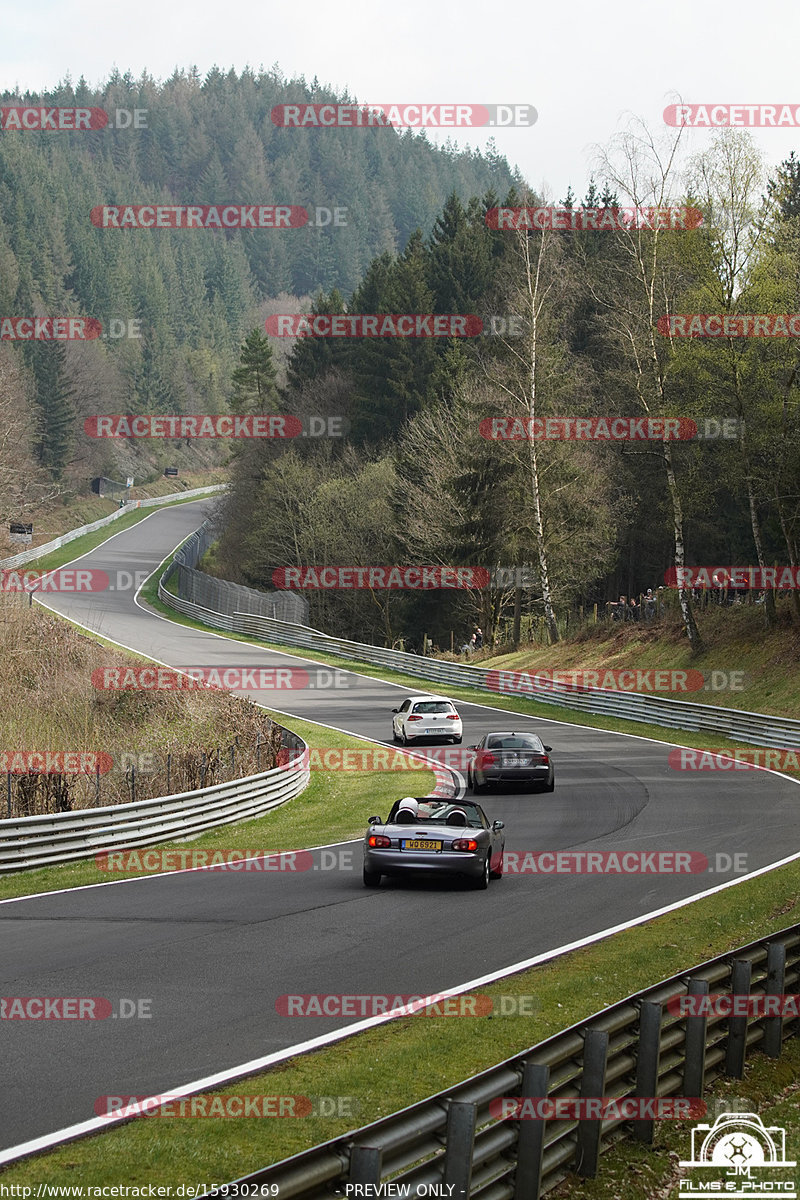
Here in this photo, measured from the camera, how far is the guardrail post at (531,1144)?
20.7 feet

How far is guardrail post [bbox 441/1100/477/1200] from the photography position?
5.67 metres

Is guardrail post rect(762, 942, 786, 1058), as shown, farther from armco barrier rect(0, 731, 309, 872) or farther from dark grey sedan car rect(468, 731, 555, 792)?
dark grey sedan car rect(468, 731, 555, 792)

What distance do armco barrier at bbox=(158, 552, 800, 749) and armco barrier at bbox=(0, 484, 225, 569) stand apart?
12.3m

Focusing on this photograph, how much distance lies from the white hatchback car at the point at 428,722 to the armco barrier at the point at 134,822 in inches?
382

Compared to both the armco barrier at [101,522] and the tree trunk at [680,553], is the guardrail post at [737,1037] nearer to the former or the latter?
the tree trunk at [680,553]

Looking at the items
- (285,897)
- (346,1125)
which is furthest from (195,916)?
(346,1125)

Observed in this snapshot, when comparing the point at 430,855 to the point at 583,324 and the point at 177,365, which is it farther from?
the point at 177,365

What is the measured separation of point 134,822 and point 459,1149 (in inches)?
594

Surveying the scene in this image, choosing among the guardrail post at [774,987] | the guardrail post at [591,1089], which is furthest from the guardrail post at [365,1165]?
the guardrail post at [774,987]

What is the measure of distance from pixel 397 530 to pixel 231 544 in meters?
23.9

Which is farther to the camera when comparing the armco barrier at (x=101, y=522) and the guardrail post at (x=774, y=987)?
the armco barrier at (x=101, y=522)

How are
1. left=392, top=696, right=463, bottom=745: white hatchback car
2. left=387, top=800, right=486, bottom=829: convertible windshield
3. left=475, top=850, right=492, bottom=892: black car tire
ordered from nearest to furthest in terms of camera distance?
left=475, top=850, right=492, bottom=892: black car tire, left=387, top=800, right=486, bottom=829: convertible windshield, left=392, top=696, right=463, bottom=745: white hatchback car

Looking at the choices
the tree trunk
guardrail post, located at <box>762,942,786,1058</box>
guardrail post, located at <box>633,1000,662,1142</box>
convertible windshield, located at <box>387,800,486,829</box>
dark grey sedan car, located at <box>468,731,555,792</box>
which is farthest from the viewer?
the tree trunk

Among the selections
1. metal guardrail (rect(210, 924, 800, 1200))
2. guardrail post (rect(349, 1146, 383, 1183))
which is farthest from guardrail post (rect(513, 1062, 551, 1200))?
guardrail post (rect(349, 1146, 383, 1183))
